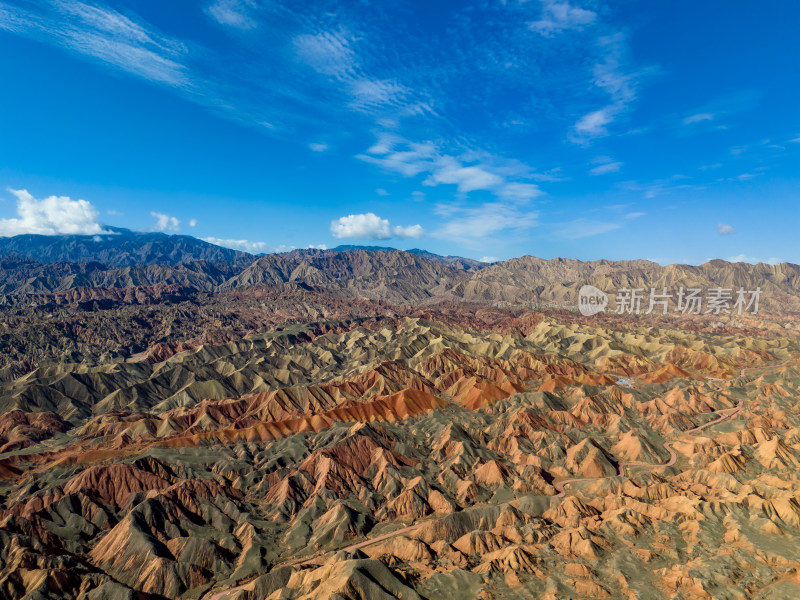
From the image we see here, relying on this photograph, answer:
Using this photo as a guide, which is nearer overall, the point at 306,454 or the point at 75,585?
the point at 75,585

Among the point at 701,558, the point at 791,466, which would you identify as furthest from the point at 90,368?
the point at 791,466

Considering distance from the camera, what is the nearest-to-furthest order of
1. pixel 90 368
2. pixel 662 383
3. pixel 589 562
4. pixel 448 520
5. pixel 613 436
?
pixel 589 562 → pixel 448 520 → pixel 613 436 → pixel 662 383 → pixel 90 368

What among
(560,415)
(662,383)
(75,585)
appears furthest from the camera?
(662,383)

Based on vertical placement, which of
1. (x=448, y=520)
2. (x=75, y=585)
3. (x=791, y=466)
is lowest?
(x=75, y=585)

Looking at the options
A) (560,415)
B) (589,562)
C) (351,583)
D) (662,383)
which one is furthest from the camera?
(662,383)

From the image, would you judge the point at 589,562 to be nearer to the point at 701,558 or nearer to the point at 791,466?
the point at 701,558

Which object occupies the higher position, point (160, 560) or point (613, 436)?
point (613, 436)

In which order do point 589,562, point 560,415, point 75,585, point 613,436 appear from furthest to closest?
point 560,415 < point 613,436 < point 589,562 < point 75,585

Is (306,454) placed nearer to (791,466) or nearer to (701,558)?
(701,558)

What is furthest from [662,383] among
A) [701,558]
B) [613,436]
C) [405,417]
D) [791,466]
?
[701,558]
